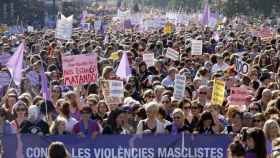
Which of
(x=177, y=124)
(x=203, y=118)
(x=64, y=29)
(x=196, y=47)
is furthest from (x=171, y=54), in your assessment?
(x=177, y=124)

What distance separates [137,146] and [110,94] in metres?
3.15

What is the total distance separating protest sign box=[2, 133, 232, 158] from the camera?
38.5 feet

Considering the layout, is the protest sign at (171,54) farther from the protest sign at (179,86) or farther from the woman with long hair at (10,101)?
the woman with long hair at (10,101)

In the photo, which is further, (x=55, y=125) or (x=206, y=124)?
(x=206, y=124)

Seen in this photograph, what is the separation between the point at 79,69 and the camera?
16.4 m

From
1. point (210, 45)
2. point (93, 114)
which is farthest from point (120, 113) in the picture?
point (210, 45)

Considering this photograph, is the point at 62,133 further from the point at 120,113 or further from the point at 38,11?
the point at 38,11

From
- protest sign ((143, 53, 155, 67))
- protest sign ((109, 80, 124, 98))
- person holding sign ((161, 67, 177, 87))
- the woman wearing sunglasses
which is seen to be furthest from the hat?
protest sign ((143, 53, 155, 67))

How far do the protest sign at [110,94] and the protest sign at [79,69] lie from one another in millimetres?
678

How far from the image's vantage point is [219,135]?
38.9 ft

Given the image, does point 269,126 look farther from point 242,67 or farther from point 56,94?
point 242,67

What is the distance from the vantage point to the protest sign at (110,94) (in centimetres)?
1449

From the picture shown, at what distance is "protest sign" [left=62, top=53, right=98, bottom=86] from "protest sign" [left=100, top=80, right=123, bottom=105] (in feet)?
2.22

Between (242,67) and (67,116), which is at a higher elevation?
(67,116)
